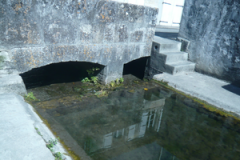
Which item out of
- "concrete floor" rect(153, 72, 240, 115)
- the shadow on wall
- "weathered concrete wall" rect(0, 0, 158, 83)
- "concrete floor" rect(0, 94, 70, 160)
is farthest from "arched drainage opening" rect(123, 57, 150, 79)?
"concrete floor" rect(0, 94, 70, 160)

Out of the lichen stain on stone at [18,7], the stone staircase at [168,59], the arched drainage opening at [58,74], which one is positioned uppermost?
the lichen stain on stone at [18,7]

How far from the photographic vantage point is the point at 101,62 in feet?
13.3

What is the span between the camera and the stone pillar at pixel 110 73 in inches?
167

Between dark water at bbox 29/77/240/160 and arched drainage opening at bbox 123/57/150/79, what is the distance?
195cm

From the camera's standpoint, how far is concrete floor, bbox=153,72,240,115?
3.12m

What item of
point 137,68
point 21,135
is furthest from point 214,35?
point 21,135

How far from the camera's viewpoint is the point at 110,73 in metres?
4.30

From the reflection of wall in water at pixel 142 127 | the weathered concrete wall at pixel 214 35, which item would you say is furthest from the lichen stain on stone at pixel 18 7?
the weathered concrete wall at pixel 214 35

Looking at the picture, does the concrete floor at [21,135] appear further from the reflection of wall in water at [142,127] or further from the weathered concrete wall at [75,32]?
the weathered concrete wall at [75,32]

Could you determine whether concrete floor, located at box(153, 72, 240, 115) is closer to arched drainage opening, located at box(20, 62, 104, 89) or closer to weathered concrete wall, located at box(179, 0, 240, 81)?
weathered concrete wall, located at box(179, 0, 240, 81)

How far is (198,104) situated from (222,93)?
0.60 metres

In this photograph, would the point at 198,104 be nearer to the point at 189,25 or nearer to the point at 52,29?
the point at 189,25

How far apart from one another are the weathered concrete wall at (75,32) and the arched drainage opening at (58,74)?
62 centimetres

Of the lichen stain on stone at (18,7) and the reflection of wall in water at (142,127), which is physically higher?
the lichen stain on stone at (18,7)
